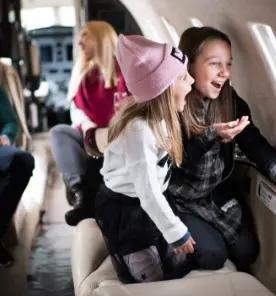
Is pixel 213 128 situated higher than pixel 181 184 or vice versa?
pixel 213 128

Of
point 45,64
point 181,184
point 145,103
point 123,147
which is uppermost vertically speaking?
point 145,103

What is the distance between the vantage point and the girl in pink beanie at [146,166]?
164 cm

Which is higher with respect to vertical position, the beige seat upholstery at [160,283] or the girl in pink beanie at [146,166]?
the girl in pink beanie at [146,166]

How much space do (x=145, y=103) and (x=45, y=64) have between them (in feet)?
14.3

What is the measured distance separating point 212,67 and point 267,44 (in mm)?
210

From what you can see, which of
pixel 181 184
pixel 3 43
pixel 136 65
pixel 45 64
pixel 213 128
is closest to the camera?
pixel 136 65

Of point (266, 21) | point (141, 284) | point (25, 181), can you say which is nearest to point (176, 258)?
point (141, 284)

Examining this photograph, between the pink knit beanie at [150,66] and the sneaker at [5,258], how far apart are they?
1.37m

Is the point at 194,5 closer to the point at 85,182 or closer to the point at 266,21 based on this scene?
the point at 266,21

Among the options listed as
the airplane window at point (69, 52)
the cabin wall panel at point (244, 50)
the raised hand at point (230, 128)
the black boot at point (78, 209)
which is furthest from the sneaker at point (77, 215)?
the airplane window at point (69, 52)

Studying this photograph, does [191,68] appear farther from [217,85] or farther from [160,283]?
[160,283]

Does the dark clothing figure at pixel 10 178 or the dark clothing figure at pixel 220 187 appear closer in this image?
the dark clothing figure at pixel 220 187

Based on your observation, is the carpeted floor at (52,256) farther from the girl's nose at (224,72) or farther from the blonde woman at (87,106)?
the girl's nose at (224,72)

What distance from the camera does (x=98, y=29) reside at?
299cm
